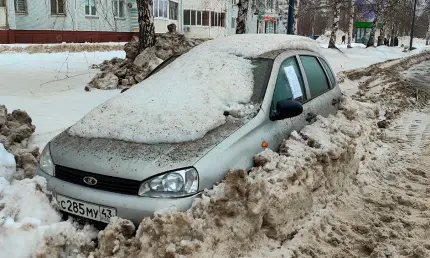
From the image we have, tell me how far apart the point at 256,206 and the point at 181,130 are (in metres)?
0.82

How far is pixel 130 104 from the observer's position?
3.83 meters

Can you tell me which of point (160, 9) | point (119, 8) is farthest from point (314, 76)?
point (160, 9)

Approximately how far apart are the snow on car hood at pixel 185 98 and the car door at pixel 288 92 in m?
0.24

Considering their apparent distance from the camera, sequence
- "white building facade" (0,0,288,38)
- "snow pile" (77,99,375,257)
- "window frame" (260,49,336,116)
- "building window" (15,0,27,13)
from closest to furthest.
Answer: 1. "snow pile" (77,99,375,257)
2. "window frame" (260,49,336,116)
3. "white building facade" (0,0,288,38)
4. "building window" (15,0,27,13)

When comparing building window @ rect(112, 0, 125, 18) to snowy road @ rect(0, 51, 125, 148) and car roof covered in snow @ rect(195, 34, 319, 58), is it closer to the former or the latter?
snowy road @ rect(0, 51, 125, 148)

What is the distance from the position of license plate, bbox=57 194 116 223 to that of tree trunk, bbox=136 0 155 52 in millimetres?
9343

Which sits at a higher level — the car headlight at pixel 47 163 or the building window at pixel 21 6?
the building window at pixel 21 6

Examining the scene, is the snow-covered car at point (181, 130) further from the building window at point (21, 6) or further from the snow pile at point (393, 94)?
the building window at point (21, 6)

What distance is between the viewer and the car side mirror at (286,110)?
3.79 metres

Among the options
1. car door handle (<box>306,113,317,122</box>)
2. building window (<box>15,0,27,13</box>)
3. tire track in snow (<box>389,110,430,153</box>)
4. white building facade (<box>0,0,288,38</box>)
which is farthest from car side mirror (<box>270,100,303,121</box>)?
building window (<box>15,0,27,13</box>)

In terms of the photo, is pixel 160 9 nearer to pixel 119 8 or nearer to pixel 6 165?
pixel 119 8

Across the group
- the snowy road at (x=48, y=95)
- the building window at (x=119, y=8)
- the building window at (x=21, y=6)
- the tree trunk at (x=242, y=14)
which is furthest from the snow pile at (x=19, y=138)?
the building window at (x=119, y=8)

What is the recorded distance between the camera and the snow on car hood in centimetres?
340

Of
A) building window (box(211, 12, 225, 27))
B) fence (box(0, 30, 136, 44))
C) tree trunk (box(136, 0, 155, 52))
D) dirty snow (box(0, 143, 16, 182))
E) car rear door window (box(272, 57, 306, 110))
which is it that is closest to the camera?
car rear door window (box(272, 57, 306, 110))
